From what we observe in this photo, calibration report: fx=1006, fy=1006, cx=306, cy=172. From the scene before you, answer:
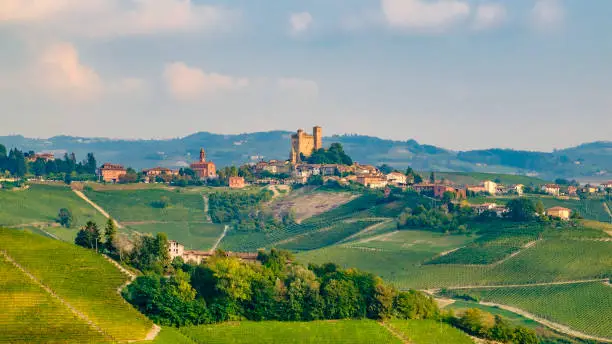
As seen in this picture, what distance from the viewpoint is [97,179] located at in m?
165

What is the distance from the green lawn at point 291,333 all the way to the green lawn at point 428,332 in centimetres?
137

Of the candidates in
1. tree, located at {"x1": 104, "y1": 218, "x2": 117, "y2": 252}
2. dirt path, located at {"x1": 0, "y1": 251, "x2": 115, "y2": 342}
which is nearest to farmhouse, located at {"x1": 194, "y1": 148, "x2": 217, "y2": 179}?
tree, located at {"x1": 104, "y1": 218, "x2": 117, "y2": 252}

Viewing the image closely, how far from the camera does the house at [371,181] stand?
162425 millimetres

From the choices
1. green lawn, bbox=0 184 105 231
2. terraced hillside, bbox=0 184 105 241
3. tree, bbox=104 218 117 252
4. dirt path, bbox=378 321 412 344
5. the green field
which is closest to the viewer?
dirt path, bbox=378 321 412 344

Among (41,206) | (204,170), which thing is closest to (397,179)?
(204,170)

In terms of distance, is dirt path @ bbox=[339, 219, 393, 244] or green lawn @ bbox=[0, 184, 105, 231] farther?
green lawn @ bbox=[0, 184, 105, 231]

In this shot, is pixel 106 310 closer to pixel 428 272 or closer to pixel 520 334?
pixel 520 334

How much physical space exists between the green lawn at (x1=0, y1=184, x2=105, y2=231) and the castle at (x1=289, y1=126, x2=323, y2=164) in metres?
52.6

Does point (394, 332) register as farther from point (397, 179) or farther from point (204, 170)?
point (204, 170)

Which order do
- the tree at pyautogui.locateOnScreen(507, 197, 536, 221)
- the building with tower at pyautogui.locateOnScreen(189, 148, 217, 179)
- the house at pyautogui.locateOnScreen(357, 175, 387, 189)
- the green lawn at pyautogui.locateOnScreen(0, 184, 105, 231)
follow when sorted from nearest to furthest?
the tree at pyautogui.locateOnScreen(507, 197, 536, 221) < the green lawn at pyautogui.locateOnScreen(0, 184, 105, 231) < the house at pyautogui.locateOnScreen(357, 175, 387, 189) < the building with tower at pyautogui.locateOnScreen(189, 148, 217, 179)

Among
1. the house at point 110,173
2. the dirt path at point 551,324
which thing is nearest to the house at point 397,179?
the house at point 110,173

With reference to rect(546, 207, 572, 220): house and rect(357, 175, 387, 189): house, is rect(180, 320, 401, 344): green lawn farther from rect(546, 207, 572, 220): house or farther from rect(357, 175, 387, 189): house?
rect(357, 175, 387, 189): house

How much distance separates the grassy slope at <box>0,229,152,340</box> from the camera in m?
57.7

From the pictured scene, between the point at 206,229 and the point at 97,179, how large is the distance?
34.6 m
